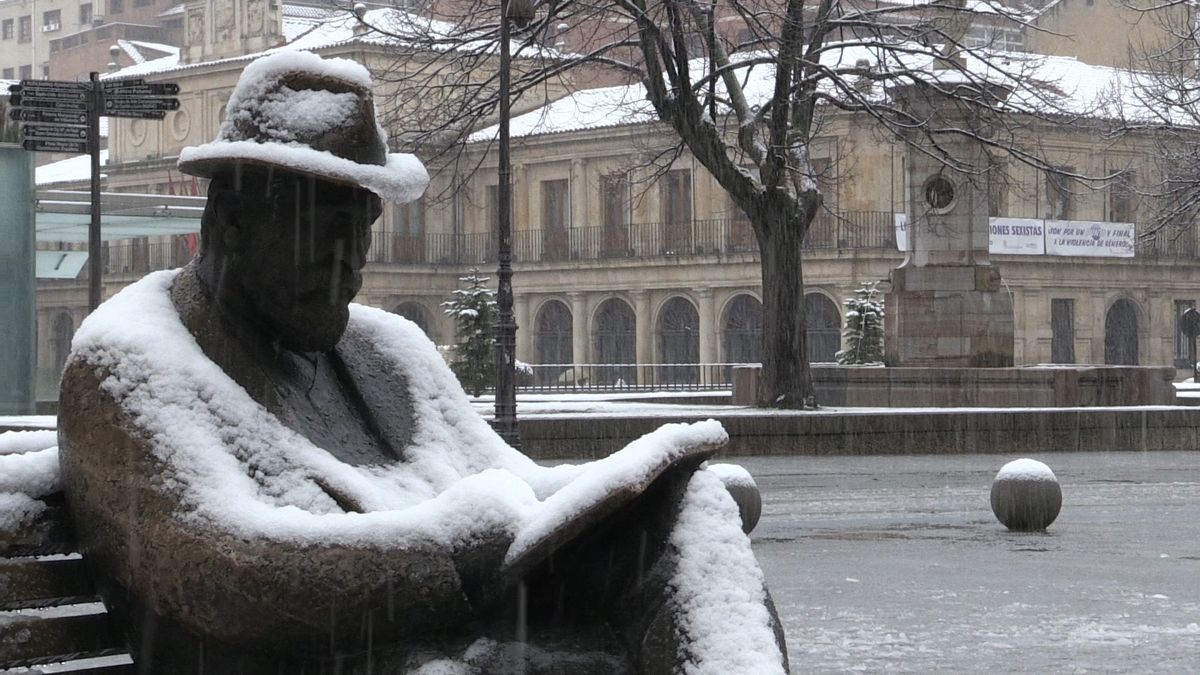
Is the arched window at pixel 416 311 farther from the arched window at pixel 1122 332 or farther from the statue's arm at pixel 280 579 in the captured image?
the statue's arm at pixel 280 579

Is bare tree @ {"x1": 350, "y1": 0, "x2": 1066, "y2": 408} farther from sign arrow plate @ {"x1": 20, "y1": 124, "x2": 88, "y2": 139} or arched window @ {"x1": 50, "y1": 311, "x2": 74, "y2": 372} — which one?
arched window @ {"x1": 50, "y1": 311, "x2": 74, "y2": 372}

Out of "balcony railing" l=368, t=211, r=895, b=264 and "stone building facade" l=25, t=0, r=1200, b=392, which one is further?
"stone building facade" l=25, t=0, r=1200, b=392

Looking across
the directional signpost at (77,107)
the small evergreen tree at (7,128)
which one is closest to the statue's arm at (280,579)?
the directional signpost at (77,107)

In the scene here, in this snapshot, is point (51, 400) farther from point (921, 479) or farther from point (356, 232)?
point (356, 232)

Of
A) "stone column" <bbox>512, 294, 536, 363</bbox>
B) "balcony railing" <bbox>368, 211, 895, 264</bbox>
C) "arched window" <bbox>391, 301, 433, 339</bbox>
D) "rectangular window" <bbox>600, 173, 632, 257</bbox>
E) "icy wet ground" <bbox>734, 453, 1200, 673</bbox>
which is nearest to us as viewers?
"icy wet ground" <bbox>734, 453, 1200, 673</bbox>

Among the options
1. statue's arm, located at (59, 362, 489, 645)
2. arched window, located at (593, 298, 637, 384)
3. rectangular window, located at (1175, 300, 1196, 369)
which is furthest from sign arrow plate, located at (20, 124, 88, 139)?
rectangular window, located at (1175, 300, 1196, 369)

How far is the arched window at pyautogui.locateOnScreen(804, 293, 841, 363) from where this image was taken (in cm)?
5706

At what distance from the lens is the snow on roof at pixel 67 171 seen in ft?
257

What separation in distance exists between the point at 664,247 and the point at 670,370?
171 inches

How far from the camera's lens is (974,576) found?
11.5m

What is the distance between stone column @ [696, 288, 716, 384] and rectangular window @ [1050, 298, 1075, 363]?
9.96m

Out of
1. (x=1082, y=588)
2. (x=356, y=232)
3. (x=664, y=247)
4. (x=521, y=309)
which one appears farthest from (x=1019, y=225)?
(x=356, y=232)

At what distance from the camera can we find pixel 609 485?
3021 millimetres

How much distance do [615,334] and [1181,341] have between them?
17.5 meters
